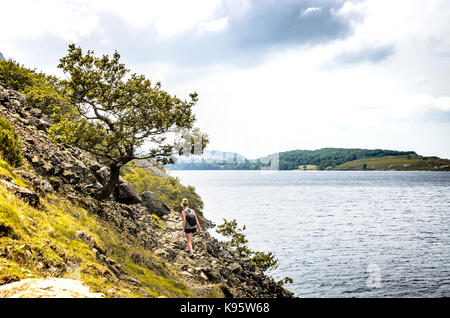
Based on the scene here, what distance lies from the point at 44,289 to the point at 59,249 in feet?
11.0

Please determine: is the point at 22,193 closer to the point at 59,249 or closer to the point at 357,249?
the point at 59,249

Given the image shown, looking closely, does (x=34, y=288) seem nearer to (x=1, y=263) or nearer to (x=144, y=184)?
(x=1, y=263)

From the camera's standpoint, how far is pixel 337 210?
287 ft

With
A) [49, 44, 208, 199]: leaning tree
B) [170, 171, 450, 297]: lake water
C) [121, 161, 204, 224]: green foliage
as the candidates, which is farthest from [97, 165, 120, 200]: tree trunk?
[170, 171, 450, 297]: lake water

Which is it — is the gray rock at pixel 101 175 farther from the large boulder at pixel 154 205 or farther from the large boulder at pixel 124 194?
the large boulder at pixel 154 205

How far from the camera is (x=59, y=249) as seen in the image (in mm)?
9758

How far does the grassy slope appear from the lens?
8.31 meters

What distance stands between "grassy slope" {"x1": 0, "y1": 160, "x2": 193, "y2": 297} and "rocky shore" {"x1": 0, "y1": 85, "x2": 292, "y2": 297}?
38 cm

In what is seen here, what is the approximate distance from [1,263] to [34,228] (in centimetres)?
261

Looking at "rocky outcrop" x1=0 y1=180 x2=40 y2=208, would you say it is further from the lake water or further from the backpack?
the lake water
